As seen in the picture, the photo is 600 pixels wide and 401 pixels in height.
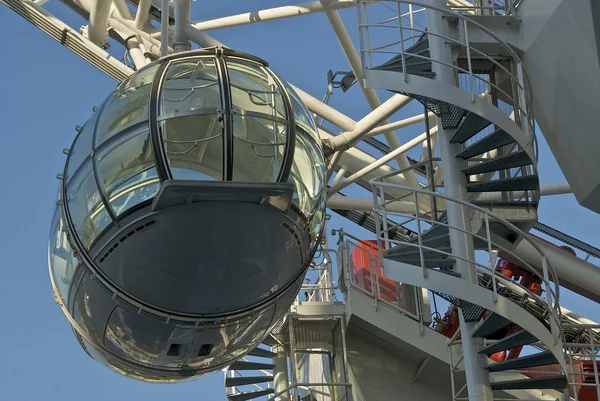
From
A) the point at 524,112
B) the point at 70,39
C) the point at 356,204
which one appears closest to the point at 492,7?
the point at 524,112

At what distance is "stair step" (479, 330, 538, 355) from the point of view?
11.4 metres

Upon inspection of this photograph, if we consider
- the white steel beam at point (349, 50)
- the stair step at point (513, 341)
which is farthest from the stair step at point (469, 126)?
the white steel beam at point (349, 50)

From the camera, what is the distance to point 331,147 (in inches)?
681

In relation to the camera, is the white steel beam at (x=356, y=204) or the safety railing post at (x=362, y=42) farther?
the white steel beam at (x=356, y=204)

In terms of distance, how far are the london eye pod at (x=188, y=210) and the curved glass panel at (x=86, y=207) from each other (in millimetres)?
12

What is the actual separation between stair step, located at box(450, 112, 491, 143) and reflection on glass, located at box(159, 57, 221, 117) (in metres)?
3.39

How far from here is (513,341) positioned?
11.7 metres

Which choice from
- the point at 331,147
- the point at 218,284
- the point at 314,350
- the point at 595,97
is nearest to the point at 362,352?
the point at 314,350

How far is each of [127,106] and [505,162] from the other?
452cm

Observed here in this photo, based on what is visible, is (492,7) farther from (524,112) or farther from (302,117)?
(302,117)

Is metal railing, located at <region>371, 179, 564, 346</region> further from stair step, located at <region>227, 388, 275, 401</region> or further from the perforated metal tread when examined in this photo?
stair step, located at <region>227, 388, 275, 401</region>

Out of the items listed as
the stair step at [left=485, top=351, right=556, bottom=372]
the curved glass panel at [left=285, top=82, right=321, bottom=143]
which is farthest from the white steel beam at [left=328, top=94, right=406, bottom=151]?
the curved glass panel at [left=285, top=82, right=321, bottom=143]

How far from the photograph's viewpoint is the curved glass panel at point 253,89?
9.71 metres

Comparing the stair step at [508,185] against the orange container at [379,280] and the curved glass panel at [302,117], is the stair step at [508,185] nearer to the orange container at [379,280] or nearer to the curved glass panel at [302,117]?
the curved glass panel at [302,117]
